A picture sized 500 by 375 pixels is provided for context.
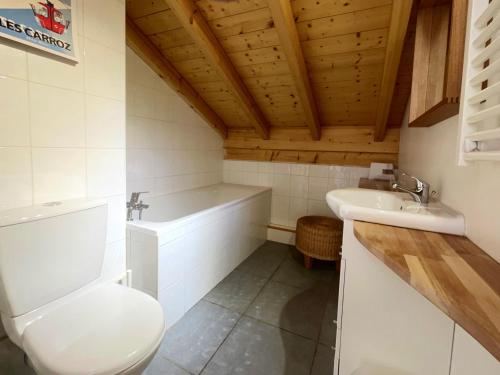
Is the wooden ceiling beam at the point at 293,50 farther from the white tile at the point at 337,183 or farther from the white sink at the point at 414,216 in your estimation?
the white sink at the point at 414,216

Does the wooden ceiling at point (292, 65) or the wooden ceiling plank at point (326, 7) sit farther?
the wooden ceiling at point (292, 65)

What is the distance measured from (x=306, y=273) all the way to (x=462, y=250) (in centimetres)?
171

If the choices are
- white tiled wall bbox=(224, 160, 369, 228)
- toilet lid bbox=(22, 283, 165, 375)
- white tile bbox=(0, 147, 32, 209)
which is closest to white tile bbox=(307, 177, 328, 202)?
white tiled wall bbox=(224, 160, 369, 228)

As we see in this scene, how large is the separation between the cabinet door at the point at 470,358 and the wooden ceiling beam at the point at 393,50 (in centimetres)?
159

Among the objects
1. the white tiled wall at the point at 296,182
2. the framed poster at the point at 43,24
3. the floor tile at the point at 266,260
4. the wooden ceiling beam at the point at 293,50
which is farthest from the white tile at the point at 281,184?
the framed poster at the point at 43,24

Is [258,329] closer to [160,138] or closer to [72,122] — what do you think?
[72,122]

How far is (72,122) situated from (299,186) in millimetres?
2441

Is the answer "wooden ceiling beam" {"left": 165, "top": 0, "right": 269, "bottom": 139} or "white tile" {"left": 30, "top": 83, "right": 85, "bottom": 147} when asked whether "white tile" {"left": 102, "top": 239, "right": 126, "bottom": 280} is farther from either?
"wooden ceiling beam" {"left": 165, "top": 0, "right": 269, "bottom": 139}

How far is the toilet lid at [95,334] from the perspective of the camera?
80 cm

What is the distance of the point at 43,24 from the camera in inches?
39.7

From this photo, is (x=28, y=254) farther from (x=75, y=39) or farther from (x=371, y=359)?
(x=371, y=359)

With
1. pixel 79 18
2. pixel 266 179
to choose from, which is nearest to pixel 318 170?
pixel 266 179

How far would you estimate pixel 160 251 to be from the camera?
1536 mm

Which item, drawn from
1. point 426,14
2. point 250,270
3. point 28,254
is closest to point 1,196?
point 28,254
